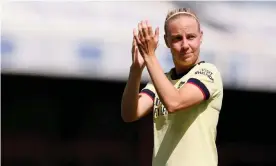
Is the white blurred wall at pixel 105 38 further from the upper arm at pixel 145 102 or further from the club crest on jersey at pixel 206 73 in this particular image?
the club crest on jersey at pixel 206 73

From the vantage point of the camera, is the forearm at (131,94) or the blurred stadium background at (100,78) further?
the blurred stadium background at (100,78)

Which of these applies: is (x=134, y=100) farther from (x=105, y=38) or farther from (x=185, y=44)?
(x=105, y=38)

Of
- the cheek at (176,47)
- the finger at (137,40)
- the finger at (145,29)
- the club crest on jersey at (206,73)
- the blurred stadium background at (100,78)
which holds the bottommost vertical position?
the blurred stadium background at (100,78)

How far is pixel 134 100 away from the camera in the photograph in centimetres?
204

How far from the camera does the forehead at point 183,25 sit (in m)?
1.90

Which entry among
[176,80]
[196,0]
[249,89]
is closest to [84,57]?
[196,0]

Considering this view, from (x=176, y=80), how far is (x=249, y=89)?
273 cm

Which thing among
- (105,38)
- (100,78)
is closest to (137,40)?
(105,38)

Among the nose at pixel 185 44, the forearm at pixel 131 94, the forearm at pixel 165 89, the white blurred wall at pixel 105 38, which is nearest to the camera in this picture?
the forearm at pixel 165 89

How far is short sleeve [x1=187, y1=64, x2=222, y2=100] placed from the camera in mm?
1874

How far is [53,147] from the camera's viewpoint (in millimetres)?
4961

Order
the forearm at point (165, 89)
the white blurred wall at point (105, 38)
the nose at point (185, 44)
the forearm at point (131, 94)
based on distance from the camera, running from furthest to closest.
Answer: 1. the white blurred wall at point (105, 38)
2. the forearm at point (131, 94)
3. the nose at point (185, 44)
4. the forearm at point (165, 89)

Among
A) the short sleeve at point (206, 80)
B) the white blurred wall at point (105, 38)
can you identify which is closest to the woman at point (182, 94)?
the short sleeve at point (206, 80)

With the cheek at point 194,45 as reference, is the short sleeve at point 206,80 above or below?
below
